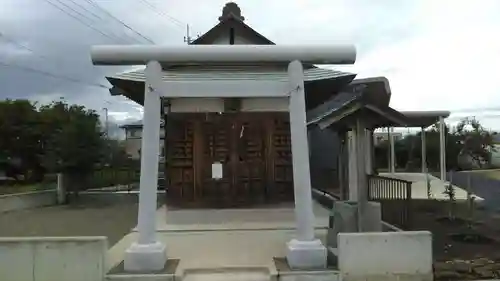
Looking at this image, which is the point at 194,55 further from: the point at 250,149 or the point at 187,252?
the point at 250,149

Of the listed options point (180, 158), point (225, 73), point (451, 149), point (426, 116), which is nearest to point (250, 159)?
point (180, 158)

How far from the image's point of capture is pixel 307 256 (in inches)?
262

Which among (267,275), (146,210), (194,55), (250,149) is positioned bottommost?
(267,275)

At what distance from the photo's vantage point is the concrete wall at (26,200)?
52.0 feet

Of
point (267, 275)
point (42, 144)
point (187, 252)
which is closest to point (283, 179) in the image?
point (187, 252)

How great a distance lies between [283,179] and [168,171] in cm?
263

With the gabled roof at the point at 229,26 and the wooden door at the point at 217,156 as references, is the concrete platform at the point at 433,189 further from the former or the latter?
the wooden door at the point at 217,156

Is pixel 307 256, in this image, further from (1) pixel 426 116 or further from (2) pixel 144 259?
(1) pixel 426 116

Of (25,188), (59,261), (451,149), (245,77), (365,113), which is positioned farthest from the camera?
(451,149)

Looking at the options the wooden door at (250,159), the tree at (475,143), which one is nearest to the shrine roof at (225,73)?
the wooden door at (250,159)

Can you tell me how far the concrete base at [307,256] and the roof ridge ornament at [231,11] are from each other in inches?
289

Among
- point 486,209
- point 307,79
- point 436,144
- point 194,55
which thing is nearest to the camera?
point 194,55

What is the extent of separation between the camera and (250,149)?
11312 millimetres

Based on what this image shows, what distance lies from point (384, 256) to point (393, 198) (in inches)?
160
